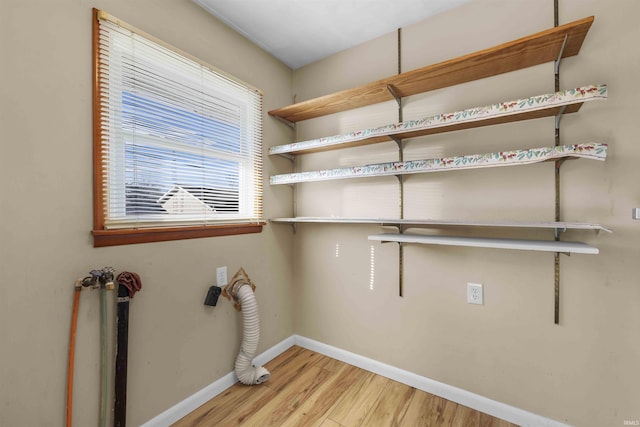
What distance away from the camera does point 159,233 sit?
4.81 ft

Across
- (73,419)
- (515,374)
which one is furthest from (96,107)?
(515,374)

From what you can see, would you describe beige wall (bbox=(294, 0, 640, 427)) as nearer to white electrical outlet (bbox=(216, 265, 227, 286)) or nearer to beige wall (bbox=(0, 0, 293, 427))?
white electrical outlet (bbox=(216, 265, 227, 286))

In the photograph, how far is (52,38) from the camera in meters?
1.14

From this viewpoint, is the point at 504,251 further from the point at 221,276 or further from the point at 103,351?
the point at 103,351

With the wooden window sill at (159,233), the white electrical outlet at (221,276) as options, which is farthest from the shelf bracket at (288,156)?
the white electrical outlet at (221,276)

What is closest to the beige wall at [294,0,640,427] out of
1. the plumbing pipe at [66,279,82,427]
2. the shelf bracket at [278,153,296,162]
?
the shelf bracket at [278,153,296,162]

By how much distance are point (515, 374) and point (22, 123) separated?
266 centimetres

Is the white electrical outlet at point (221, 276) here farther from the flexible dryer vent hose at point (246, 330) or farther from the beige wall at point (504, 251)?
the beige wall at point (504, 251)

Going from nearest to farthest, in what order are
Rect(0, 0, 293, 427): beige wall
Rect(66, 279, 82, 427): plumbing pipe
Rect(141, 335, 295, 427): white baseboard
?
1. Rect(0, 0, 293, 427): beige wall
2. Rect(66, 279, 82, 427): plumbing pipe
3. Rect(141, 335, 295, 427): white baseboard

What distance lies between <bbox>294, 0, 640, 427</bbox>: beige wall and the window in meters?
0.72

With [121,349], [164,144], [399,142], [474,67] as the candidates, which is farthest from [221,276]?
[474,67]

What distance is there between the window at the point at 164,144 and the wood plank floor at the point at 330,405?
1074mm

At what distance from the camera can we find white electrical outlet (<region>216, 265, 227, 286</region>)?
177cm

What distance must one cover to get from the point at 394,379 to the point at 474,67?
2.05 m
